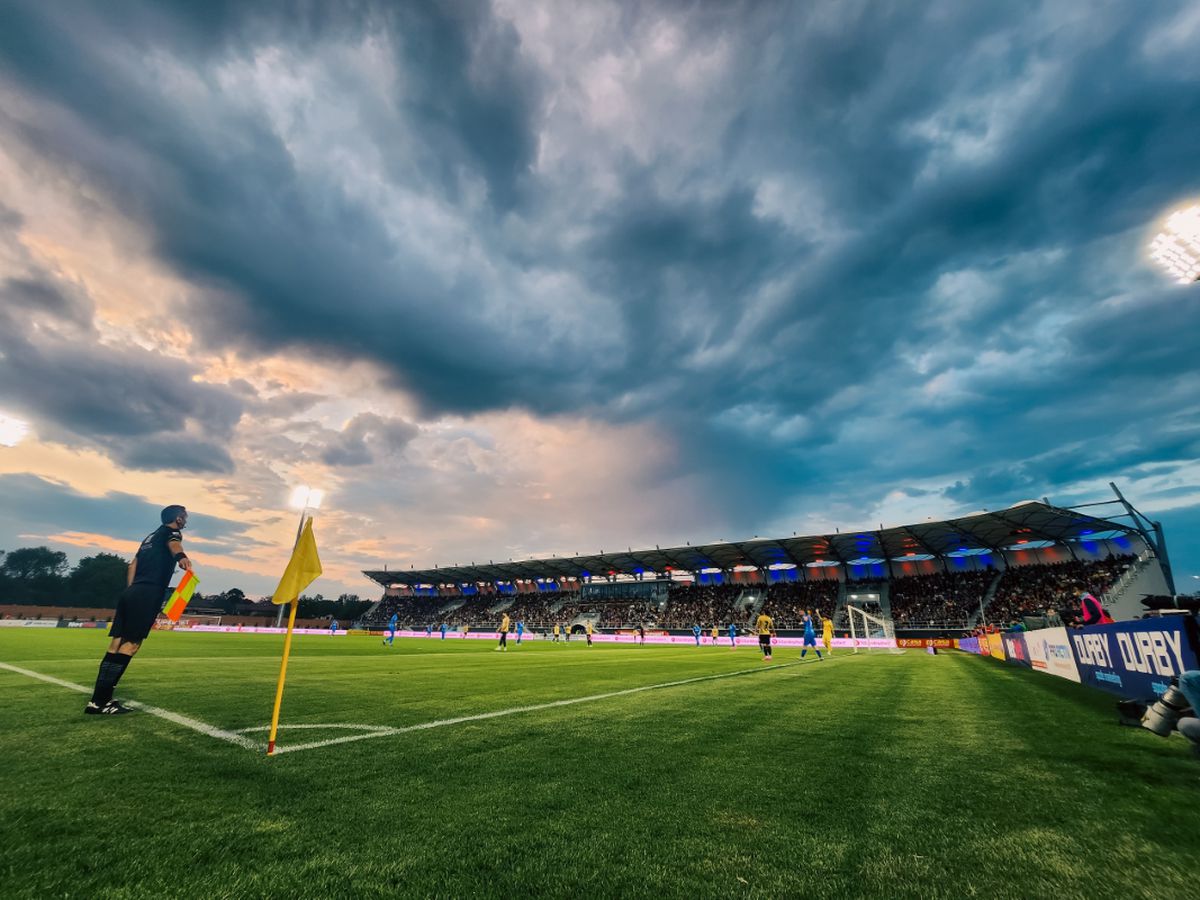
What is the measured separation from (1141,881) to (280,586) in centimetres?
676

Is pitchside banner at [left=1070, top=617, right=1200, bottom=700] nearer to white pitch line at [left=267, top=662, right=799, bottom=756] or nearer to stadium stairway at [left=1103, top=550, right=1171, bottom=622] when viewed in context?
white pitch line at [left=267, top=662, right=799, bottom=756]

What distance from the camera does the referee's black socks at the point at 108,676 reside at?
5.85m

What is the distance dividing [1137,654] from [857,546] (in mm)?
42217

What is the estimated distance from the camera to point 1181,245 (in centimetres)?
1140

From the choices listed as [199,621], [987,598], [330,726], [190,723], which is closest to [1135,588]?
[987,598]

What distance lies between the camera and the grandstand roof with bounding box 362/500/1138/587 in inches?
1511

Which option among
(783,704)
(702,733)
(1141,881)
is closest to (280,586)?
(702,733)

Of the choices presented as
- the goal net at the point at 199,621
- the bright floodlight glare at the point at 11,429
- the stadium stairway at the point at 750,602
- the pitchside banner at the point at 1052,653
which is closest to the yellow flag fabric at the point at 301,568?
the bright floodlight glare at the point at 11,429

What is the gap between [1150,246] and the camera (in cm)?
1236

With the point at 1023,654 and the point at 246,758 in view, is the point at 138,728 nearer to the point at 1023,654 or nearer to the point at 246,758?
the point at 246,758

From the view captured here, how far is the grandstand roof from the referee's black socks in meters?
44.9

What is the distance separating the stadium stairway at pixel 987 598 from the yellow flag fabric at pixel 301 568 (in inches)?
1758

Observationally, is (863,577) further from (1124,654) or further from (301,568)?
(301,568)

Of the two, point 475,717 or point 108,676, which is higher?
point 108,676
